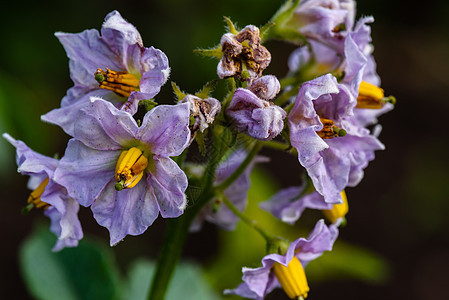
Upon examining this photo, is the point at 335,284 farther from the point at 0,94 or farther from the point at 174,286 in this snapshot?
the point at 0,94

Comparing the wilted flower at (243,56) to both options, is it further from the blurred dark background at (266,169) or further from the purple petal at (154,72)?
the blurred dark background at (266,169)

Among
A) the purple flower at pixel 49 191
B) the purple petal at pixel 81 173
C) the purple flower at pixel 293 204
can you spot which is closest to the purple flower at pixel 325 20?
the purple flower at pixel 293 204

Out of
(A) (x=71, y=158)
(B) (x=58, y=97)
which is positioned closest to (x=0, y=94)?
(A) (x=71, y=158)

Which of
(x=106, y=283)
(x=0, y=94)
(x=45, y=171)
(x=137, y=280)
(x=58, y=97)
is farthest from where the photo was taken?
(x=58, y=97)

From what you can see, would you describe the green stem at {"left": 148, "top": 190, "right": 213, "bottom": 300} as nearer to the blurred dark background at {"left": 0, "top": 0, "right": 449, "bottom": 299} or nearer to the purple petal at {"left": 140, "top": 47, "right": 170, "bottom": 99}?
the purple petal at {"left": 140, "top": 47, "right": 170, "bottom": 99}

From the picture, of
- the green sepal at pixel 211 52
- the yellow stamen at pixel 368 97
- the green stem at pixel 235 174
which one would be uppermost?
the green sepal at pixel 211 52

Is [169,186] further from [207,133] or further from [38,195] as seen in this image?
[38,195]
